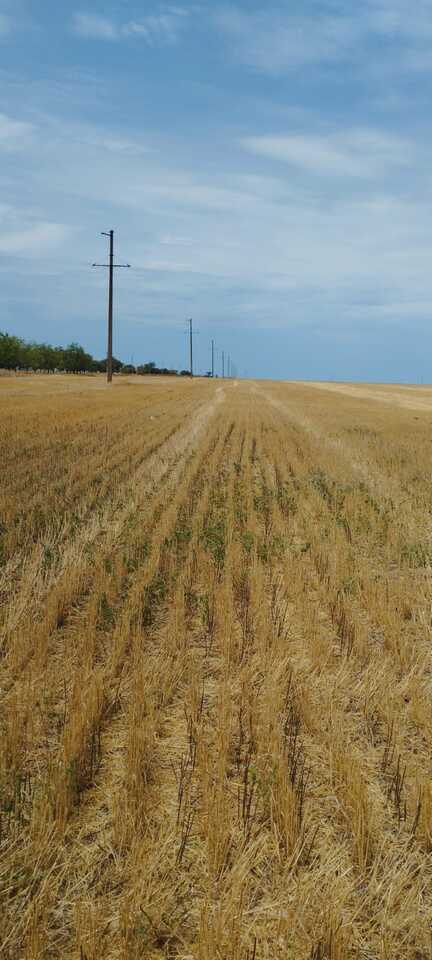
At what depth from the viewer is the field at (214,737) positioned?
87.9 inches

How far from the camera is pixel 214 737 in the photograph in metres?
3.37

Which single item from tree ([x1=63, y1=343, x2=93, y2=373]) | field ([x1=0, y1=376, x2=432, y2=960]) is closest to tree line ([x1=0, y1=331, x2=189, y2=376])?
tree ([x1=63, y1=343, x2=93, y2=373])

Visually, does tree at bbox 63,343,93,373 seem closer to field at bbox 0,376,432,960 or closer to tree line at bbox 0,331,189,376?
tree line at bbox 0,331,189,376

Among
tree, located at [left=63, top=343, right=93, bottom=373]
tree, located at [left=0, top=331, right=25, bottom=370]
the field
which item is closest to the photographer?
the field

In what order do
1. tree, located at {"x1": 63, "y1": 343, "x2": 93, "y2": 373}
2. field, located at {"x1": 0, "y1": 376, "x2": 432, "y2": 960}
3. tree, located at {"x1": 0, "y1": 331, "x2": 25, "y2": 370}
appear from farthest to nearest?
tree, located at {"x1": 63, "y1": 343, "x2": 93, "y2": 373}
tree, located at {"x1": 0, "y1": 331, "x2": 25, "y2": 370}
field, located at {"x1": 0, "y1": 376, "x2": 432, "y2": 960}

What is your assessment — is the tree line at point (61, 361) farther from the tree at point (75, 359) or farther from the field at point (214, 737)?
the field at point (214, 737)

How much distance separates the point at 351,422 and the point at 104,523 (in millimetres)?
18264

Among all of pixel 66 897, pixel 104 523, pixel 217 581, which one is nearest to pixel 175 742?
pixel 66 897

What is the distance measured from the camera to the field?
2.23 meters

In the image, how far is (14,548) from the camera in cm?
692

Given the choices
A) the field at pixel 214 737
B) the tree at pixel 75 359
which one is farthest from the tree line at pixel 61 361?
the field at pixel 214 737

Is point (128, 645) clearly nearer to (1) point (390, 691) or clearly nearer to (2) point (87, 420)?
(1) point (390, 691)

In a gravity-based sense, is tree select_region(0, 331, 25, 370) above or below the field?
above

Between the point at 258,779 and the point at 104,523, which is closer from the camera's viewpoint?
the point at 258,779
